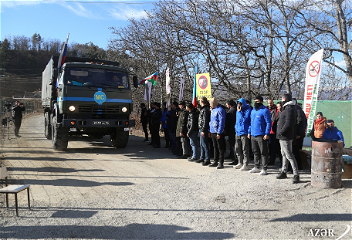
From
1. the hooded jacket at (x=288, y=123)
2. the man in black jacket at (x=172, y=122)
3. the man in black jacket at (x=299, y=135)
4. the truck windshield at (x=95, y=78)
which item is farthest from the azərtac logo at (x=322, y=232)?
the truck windshield at (x=95, y=78)

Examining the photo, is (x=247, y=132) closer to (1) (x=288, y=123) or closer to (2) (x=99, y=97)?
(1) (x=288, y=123)

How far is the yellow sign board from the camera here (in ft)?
35.5

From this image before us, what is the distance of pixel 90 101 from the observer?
34.2 ft

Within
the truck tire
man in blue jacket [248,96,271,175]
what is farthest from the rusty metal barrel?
the truck tire

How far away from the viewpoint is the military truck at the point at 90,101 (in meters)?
10.3

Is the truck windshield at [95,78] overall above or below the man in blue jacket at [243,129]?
above

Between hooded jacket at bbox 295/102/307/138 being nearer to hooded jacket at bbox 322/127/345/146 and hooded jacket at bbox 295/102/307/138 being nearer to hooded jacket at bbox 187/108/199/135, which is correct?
hooded jacket at bbox 322/127/345/146

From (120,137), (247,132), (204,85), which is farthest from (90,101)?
(247,132)

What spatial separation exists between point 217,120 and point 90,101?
14.8ft

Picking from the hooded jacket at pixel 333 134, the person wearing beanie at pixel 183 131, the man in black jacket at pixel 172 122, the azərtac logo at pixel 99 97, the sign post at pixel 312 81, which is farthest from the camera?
the man in black jacket at pixel 172 122

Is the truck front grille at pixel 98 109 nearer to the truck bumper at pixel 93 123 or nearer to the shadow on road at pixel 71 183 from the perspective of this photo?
the truck bumper at pixel 93 123

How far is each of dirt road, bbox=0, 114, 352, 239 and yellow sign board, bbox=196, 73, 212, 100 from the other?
3.25m

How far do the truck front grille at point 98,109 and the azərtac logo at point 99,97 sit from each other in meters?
0.19

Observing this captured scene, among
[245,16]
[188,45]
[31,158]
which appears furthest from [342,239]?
[188,45]
